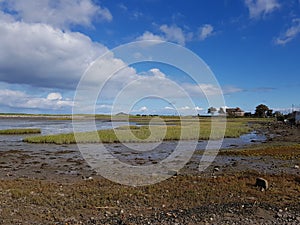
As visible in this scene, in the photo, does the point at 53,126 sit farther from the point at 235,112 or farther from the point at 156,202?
the point at 235,112

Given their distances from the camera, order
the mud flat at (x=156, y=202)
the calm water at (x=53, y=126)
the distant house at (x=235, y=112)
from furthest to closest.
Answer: the distant house at (x=235, y=112) → the calm water at (x=53, y=126) → the mud flat at (x=156, y=202)

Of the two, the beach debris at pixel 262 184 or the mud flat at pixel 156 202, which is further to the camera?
the beach debris at pixel 262 184

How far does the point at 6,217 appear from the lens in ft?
27.9

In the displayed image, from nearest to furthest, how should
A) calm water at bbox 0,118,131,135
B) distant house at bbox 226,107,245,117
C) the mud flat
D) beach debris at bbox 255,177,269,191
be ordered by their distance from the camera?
the mud flat
beach debris at bbox 255,177,269,191
calm water at bbox 0,118,131,135
distant house at bbox 226,107,245,117

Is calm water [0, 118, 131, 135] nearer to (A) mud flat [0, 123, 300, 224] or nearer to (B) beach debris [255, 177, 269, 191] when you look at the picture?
(A) mud flat [0, 123, 300, 224]

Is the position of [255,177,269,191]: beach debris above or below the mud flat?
above

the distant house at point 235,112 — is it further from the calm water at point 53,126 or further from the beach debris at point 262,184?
the beach debris at point 262,184

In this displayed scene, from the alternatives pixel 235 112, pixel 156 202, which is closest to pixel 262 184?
pixel 156 202

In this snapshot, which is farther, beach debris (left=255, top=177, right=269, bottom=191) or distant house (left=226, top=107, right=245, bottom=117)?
distant house (left=226, top=107, right=245, bottom=117)

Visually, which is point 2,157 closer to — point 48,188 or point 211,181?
point 48,188

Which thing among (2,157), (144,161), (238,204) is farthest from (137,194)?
(2,157)

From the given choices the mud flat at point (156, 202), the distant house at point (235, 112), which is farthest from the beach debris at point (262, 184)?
the distant house at point (235, 112)

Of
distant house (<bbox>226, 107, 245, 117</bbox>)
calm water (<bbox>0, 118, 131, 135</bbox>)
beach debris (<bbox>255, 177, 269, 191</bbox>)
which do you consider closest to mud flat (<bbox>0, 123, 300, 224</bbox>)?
beach debris (<bbox>255, 177, 269, 191</bbox>)

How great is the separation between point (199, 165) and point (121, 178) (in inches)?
274
